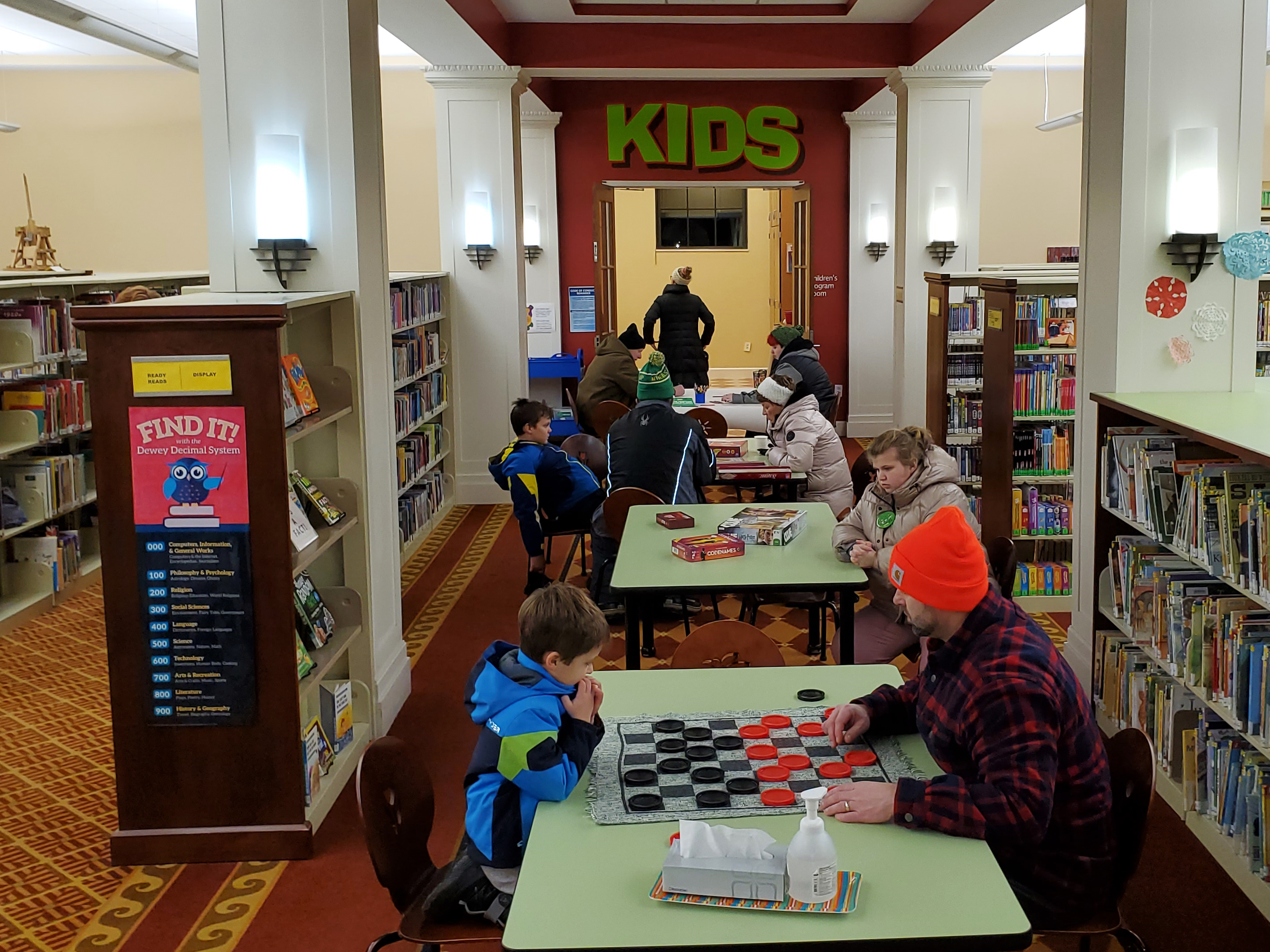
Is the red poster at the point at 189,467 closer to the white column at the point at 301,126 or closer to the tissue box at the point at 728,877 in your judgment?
the white column at the point at 301,126

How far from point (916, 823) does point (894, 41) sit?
8.30 meters

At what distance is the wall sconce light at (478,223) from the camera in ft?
30.7

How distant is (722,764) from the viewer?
2.61 metres

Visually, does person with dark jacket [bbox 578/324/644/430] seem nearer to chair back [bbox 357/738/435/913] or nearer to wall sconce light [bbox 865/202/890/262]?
wall sconce light [bbox 865/202/890/262]

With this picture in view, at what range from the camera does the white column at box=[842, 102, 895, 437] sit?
1256 cm

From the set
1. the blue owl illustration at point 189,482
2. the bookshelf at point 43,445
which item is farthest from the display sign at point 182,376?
Result: the bookshelf at point 43,445

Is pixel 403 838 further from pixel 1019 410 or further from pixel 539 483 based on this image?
pixel 1019 410

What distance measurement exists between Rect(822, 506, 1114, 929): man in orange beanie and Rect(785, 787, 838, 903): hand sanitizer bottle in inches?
11.6

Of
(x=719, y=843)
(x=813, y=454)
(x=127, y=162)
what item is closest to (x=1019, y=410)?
(x=813, y=454)

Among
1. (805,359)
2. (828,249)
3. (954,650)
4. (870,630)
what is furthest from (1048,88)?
(954,650)

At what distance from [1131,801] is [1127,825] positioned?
0.05m

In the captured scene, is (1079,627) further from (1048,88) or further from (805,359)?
(1048,88)

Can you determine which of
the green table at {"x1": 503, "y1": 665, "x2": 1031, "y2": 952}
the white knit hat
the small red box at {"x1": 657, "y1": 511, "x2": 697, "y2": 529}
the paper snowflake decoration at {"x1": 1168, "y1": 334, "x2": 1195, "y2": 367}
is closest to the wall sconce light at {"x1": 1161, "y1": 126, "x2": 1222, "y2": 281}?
the paper snowflake decoration at {"x1": 1168, "y1": 334, "x2": 1195, "y2": 367}

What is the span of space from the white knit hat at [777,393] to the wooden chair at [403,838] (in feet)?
13.5
